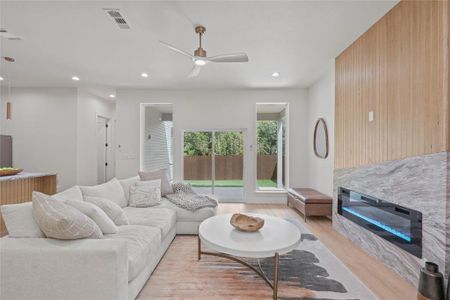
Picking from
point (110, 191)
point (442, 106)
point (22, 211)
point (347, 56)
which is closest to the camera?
point (22, 211)

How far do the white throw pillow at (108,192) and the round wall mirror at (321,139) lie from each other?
152 inches

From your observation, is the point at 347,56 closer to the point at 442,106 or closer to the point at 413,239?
the point at 442,106

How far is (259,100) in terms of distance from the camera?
552 cm

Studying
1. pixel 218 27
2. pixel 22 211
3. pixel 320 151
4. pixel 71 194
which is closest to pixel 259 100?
pixel 320 151

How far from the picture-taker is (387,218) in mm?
2518

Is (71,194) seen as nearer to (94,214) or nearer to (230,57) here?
(94,214)

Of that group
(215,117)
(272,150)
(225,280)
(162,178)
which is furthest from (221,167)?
(225,280)

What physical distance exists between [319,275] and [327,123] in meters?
3.01

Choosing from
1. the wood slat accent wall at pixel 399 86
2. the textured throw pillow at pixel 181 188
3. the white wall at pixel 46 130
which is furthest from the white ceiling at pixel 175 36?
the textured throw pillow at pixel 181 188

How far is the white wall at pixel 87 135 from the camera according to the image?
5.59 meters

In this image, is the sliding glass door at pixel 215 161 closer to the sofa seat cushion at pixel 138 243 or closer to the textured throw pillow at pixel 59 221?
the sofa seat cushion at pixel 138 243

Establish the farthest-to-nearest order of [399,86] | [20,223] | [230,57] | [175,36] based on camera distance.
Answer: [175,36] < [230,57] < [399,86] < [20,223]

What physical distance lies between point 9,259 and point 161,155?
5.06 meters

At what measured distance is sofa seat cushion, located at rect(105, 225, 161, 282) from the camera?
179cm
